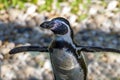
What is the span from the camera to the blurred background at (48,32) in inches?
195

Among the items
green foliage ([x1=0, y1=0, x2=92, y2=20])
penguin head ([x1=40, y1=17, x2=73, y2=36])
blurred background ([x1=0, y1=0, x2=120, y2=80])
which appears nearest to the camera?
penguin head ([x1=40, y1=17, x2=73, y2=36])

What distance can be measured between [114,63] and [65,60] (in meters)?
2.49

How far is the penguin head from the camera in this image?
2.57 m

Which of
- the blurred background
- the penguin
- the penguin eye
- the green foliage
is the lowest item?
the blurred background

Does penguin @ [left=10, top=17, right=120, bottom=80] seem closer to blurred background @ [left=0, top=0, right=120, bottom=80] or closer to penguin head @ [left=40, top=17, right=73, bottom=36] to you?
penguin head @ [left=40, top=17, right=73, bottom=36]

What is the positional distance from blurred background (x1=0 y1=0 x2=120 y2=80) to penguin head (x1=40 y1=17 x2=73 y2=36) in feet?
7.29

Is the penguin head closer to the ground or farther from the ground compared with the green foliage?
farther from the ground

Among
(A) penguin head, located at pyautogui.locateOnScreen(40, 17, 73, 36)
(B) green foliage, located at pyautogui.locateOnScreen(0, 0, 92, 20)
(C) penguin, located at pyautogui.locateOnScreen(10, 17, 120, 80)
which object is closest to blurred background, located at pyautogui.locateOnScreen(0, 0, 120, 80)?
(B) green foliage, located at pyautogui.locateOnScreen(0, 0, 92, 20)

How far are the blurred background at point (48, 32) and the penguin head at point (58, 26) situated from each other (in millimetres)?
2223

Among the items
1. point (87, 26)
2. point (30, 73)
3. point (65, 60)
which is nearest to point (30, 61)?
point (30, 73)

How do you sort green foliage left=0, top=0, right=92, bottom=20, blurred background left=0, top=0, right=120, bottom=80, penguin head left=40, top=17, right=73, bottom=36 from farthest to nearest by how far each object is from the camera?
green foliage left=0, top=0, right=92, bottom=20 → blurred background left=0, top=0, right=120, bottom=80 → penguin head left=40, top=17, right=73, bottom=36

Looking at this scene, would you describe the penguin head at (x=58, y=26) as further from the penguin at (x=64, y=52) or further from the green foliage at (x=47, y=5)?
the green foliage at (x=47, y=5)

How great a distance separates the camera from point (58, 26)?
102 inches

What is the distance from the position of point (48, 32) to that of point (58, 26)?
3.09 m
